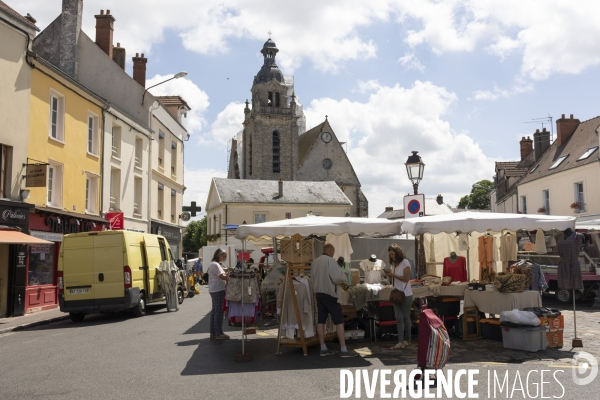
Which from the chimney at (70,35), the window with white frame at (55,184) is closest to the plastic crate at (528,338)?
the window with white frame at (55,184)

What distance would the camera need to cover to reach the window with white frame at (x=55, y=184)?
62.1 ft

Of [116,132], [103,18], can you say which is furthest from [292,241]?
[103,18]

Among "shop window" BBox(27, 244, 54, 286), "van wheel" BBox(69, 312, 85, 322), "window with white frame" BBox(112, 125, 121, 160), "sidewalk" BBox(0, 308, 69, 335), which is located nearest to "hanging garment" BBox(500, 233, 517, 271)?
"van wheel" BBox(69, 312, 85, 322)

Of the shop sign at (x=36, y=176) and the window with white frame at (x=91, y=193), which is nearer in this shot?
the shop sign at (x=36, y=176)

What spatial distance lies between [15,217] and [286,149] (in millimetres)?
55472

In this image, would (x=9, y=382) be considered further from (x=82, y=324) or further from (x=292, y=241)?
(x=82, y=324)

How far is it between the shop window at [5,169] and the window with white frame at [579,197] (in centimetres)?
2585

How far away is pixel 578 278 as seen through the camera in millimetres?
9969

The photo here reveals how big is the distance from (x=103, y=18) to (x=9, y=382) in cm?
2370

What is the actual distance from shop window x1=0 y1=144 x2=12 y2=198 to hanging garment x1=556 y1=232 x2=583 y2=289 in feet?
45.8

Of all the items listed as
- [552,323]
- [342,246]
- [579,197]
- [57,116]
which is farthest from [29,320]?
[579,197]

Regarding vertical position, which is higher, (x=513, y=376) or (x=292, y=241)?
(x=292, y=241)

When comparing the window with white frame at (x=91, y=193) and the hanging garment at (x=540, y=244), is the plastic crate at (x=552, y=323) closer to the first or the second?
the hanging garment at (x=540, y=244)

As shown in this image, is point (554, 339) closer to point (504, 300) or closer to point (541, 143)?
point (504, 300)
